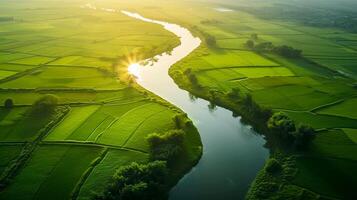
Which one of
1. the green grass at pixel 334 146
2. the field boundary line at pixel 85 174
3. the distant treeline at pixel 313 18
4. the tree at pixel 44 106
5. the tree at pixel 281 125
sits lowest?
the field boundary line at pixel 85 174

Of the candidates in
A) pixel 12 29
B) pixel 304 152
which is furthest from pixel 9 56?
pixel 304 152

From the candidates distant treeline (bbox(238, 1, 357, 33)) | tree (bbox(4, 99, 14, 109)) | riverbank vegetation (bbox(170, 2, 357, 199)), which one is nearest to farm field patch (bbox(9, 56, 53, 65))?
tree (bbox(4, 99, 14, 109))

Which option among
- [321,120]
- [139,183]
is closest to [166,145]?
[139,183]

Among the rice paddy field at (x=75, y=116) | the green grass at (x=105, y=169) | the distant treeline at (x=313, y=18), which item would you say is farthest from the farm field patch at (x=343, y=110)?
Answer: the distant treeline at (x=313, y=18)

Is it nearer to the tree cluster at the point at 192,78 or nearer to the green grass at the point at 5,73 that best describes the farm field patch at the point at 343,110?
the tree cluster at the point at 192,78

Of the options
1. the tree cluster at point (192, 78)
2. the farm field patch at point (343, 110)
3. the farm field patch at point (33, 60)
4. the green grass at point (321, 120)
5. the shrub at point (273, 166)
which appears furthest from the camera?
the farm field patch at point (33, 60)

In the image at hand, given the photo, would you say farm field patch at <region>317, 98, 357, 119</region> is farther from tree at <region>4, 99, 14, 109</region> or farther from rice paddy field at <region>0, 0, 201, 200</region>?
tree at <region>4, 99, 14, 109</region>

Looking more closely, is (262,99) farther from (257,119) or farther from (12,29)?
(12,29)

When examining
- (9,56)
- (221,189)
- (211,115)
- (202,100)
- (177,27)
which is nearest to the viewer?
(221,189)
